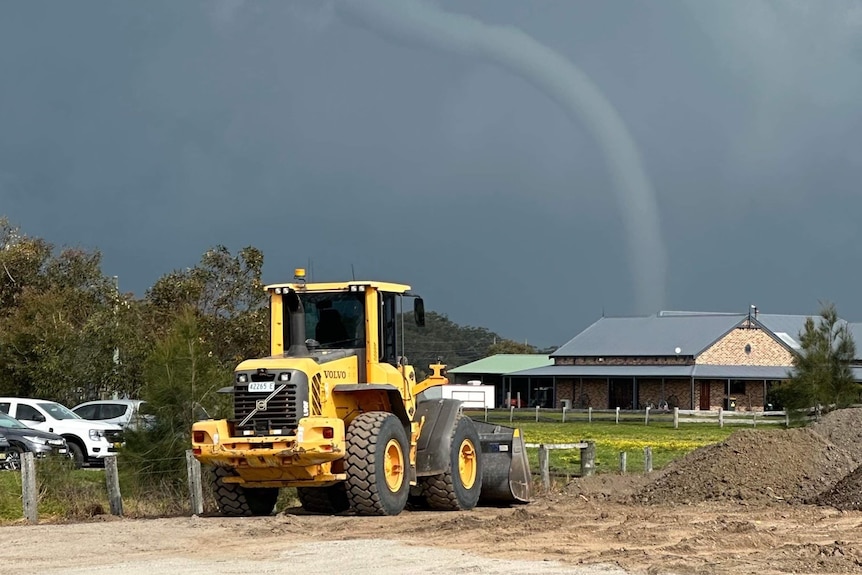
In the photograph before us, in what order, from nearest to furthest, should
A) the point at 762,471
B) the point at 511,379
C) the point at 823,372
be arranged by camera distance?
1. the point at 762,471
2. the point at 823,372
3. the point at 511,379

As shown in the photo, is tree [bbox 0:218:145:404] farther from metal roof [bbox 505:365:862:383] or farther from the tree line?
metal roof [bbox 505:365:862:383]

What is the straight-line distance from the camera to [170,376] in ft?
68.8

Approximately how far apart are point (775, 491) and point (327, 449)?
7.93 m

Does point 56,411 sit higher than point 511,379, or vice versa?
point 56,411

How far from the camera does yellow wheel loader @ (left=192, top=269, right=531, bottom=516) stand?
16.6 m

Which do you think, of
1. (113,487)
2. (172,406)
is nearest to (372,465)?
(113,487)

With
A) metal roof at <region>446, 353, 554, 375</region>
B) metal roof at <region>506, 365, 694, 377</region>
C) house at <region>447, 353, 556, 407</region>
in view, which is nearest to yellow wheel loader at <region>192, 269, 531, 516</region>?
metal roof at <region>506, 365, 694, 377</region>

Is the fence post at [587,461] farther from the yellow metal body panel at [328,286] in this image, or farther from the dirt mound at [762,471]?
the yellow metal body panel at [328,286]

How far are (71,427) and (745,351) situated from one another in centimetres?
5672

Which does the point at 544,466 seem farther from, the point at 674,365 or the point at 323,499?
the point at 674,365

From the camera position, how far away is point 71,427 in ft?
99.6

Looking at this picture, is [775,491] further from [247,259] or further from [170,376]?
[247,259]

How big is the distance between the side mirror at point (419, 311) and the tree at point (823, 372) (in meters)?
31.7

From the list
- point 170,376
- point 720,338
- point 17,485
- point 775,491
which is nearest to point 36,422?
point 17,485
